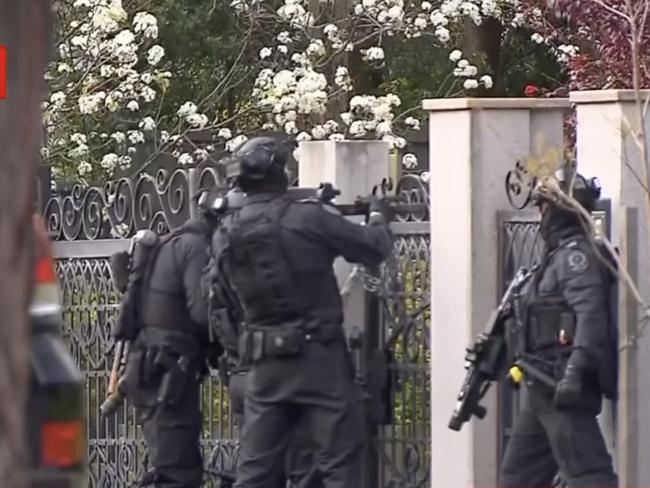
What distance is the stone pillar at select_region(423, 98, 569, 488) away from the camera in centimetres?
913

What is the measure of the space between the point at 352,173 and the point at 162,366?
136 cm

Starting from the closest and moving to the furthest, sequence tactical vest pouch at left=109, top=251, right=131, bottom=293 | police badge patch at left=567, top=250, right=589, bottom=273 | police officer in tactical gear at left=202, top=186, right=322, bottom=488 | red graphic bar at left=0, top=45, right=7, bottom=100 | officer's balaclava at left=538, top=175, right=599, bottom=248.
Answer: red graphic bar at left=0, top=45, right=7, bottom=100, police badge patch at left=567, top=250, right=589, bottom=273, officer's balaclava at left=538, top=175, right=599, bottom=248, police officer in tactical gear at left=202, top=186, right=322, bottom=488, tactical vest pouch at left=109, top=251, right=131, bottom=293

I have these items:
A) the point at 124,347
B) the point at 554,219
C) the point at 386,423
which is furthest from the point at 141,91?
the point at 554,219

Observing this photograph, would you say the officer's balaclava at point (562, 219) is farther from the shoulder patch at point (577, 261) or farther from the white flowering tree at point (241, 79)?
the white flowering tree at point (241, 79)

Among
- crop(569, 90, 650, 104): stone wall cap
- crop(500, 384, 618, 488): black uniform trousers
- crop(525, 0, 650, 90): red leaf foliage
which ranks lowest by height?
crop(500, 384, 618, 488): black uniform trousers

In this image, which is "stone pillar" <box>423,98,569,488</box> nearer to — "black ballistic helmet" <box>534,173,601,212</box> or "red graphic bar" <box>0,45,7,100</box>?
"black ballistic helmet" <box>534,173,601,212</box>

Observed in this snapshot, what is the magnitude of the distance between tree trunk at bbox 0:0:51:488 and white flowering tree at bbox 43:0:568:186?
12.1m

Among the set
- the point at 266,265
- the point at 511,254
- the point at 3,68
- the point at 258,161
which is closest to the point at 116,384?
the point at 266,265

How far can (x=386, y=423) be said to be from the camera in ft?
30.8

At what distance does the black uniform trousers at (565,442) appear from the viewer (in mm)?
8008

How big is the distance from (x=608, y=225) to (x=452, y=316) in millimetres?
967

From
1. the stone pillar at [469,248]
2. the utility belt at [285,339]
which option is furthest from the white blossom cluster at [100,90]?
the utility belt at [285,339]

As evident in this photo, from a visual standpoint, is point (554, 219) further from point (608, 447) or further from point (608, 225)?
point (608, 447)

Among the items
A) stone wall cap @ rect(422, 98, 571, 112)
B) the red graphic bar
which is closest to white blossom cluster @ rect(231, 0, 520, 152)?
stone wall cap @ rect(422, 98, 571, 112)
